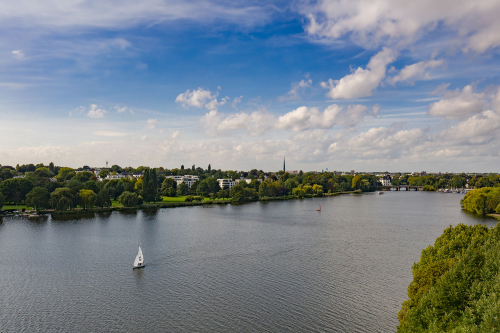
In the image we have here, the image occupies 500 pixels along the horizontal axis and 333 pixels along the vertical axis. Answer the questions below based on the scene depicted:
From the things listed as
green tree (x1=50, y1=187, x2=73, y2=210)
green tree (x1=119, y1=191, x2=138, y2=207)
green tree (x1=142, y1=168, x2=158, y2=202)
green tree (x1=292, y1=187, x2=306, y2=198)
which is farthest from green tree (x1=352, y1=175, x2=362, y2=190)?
green tree (x1=50, y1=187, x2=73, y2=210)

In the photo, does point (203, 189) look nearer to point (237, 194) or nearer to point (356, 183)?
point (237, 194)

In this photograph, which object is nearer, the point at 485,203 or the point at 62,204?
the point at 485,203

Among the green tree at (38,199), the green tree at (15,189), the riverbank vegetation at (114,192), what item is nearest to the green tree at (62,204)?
the riverbank vegetation at (114,192)

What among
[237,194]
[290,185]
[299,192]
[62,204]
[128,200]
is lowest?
[62,204]

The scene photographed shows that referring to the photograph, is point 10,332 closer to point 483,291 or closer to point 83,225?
point 483,291

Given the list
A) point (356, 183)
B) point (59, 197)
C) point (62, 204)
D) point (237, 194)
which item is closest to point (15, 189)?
point (59, 197)

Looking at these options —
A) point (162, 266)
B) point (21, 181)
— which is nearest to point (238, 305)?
point (162, 266)

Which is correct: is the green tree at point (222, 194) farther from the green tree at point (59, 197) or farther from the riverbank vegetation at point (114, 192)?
the green tree at point (59, 197)
